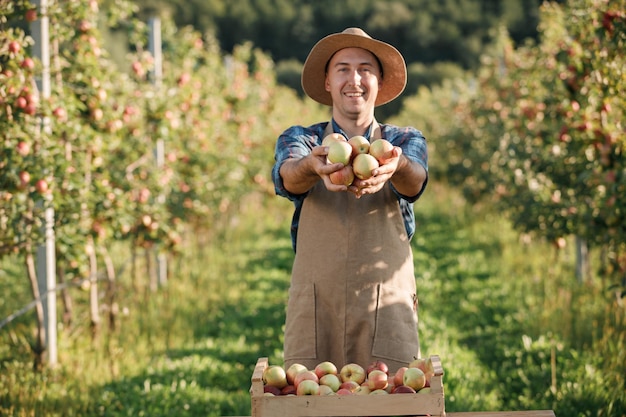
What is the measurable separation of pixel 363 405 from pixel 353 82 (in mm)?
1215

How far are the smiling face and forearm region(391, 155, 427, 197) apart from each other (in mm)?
355

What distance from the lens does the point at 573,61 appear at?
5754 mm

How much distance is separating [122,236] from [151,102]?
3.98 ft

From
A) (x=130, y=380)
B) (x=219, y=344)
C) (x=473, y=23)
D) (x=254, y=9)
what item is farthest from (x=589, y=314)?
(x=473, y=23)

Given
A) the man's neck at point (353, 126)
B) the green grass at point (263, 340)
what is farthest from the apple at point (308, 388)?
the green grass at point (263, 340)

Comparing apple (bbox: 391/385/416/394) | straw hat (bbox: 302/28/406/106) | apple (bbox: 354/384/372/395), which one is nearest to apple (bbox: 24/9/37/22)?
straw hat (bbox: 302/28/406/106)

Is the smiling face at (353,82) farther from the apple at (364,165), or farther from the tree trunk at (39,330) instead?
the tree trunk at (39,330)

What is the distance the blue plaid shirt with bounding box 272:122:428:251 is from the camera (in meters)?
3.02

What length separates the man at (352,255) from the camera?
120 inches

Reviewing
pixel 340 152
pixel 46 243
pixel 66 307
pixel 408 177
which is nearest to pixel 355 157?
pixel 340 152

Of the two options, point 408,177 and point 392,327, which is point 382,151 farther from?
point 392,327

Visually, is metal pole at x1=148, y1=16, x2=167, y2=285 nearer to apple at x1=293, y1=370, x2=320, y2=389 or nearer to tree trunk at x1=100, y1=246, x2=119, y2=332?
tree trunk at x1=100, y1=246, x2=119, y2=332

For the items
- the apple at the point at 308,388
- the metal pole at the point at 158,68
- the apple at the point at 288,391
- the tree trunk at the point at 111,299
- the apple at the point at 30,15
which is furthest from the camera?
the metal pole at the point at 158,68

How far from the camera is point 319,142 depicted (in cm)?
325
